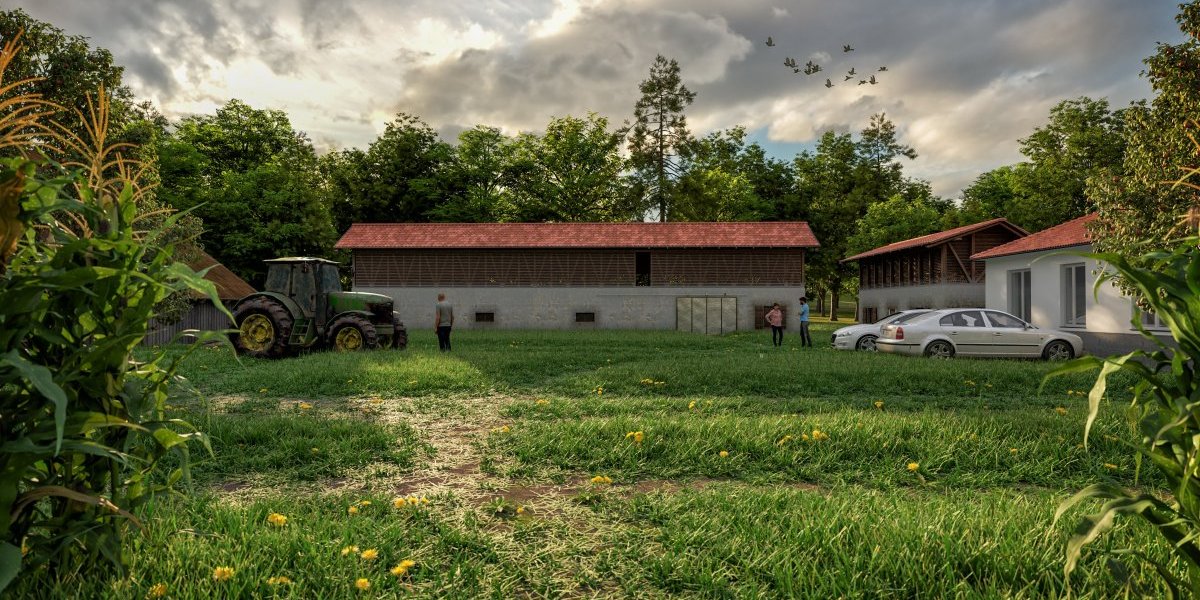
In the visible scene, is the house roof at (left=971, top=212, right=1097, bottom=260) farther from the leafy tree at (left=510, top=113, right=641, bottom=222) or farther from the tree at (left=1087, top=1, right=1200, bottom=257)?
the leafy tree at (left=510, top=113, right=641, bottom=222)

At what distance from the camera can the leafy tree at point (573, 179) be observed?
52375mm

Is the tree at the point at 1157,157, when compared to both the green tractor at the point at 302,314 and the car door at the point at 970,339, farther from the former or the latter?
the green tractor at the point at 302,314

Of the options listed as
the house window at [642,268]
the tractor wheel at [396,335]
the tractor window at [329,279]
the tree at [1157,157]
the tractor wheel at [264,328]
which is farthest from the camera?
the house window at [642,268]

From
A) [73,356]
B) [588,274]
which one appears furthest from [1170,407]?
[588,274]

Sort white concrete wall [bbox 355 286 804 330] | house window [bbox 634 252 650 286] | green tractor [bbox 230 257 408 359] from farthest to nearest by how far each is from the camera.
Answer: house window [bbox 634 252 650 286], white concrete wall [bbox 355 286 804 330], green tractor [bbox 230 257 408 359]

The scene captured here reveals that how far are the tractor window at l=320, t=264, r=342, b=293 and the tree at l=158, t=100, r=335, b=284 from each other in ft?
78.3

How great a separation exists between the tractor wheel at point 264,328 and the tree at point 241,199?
24984 millimetres

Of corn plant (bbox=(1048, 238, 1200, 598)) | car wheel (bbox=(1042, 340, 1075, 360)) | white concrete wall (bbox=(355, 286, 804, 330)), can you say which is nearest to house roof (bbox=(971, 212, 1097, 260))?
car wheel (bbox=(1042, 340, 1075, 360))

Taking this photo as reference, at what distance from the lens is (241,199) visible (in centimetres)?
3947

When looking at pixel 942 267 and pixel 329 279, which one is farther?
pixel 942 267

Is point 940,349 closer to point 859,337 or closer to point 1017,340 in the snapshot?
point 1017,340

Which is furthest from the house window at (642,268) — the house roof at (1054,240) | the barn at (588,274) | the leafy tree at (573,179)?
the house roof at (1054,240)

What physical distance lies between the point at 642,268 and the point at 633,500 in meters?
36.3

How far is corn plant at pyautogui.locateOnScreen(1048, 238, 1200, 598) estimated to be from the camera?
6.15 feet
